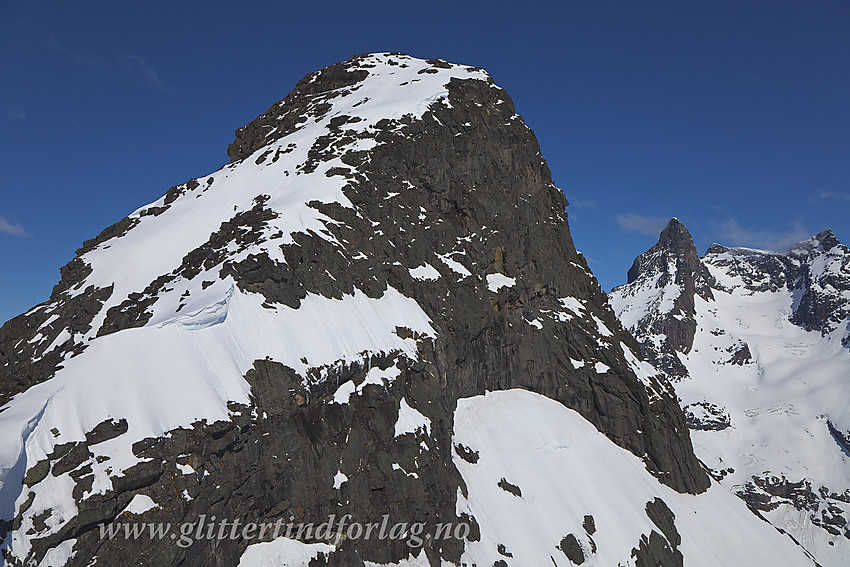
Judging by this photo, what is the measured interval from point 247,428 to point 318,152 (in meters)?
36.4

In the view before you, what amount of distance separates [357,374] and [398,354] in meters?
5.75

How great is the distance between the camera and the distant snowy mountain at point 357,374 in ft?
85.9

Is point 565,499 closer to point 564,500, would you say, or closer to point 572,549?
point 564,500

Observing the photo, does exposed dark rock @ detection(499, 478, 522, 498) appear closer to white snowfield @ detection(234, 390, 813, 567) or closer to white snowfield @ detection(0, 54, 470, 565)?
white snowfield @ detection(234, 390, 813, 567)

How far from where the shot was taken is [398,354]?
44.8 meters

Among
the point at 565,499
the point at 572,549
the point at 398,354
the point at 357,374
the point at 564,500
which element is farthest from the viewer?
the point at 565,499

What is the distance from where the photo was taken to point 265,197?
172 feet

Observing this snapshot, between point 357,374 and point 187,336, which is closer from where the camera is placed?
point 187,336

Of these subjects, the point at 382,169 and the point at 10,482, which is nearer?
the point at 10,482

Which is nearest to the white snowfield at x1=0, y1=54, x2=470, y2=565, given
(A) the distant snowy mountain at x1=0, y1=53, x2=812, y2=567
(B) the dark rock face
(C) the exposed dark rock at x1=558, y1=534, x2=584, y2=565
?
(A) the distant snowy mountain at x1=0, y1=53, x2=812, y2=567

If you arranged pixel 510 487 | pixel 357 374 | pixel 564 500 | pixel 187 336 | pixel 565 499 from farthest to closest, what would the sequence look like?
pixel 565 499 → pixel 564 500 → pixel 510 487 → pixel 357 374 → pixel 187 336

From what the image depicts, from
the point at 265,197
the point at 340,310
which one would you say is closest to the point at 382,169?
the point at 265,197

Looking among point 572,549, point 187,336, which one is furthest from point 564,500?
point 187,336

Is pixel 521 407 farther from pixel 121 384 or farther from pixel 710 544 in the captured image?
pixel 121 384
